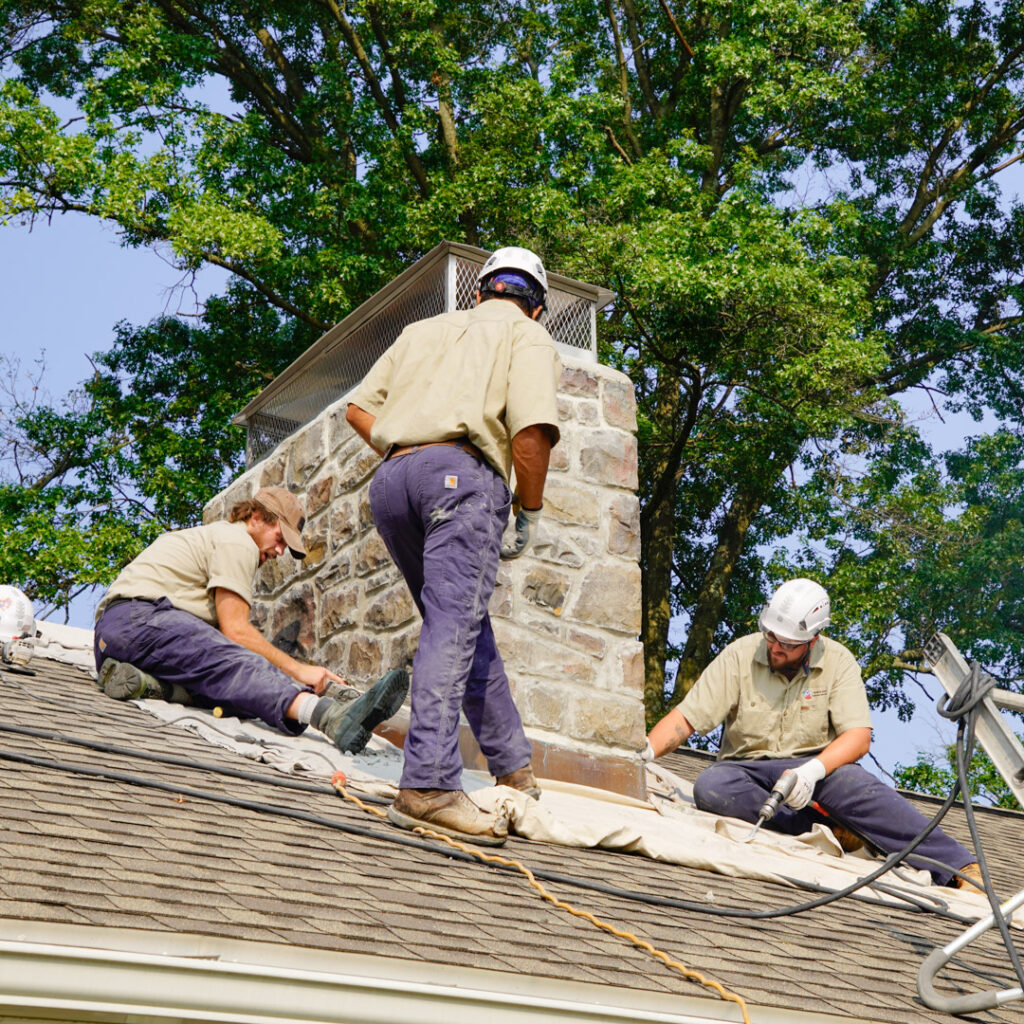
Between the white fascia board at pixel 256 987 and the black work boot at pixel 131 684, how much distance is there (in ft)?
10.1

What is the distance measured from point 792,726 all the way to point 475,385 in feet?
8.42

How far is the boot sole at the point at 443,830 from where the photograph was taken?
409cm

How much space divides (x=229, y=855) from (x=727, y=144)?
16.6 m

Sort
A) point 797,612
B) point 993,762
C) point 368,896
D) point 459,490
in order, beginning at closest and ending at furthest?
point 368,896 → point 993,762 → point 459,490 → point 797,612

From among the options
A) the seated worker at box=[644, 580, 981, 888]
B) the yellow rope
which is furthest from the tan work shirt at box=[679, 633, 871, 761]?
the yellow rope

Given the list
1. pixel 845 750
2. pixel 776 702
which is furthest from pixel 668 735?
pixel 845 750

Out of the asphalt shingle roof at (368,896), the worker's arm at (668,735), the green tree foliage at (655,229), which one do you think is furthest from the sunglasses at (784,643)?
the green tree foliage at (655,229)

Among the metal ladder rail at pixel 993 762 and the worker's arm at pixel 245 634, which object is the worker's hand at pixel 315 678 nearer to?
the worker's arm at pixel 245 634

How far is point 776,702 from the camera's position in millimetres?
6242

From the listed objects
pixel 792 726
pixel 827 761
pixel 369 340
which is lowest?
pixel 827 761

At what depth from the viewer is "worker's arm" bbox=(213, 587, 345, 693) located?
5.89m

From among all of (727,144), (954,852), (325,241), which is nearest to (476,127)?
(325,241)

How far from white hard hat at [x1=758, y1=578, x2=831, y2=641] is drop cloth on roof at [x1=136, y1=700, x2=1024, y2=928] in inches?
33.3

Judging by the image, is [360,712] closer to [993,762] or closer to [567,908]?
[567,908]
